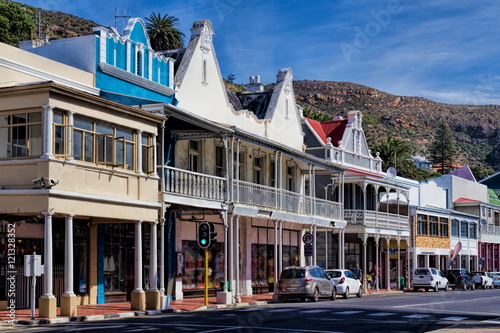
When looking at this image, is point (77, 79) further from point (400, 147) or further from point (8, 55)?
point (400, 147)

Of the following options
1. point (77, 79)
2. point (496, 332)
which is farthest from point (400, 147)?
point (496, 332)

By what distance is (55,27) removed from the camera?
4033 inches

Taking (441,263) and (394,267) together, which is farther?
(441,263)

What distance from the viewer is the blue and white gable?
1134 inches

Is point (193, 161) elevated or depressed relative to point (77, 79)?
depressed

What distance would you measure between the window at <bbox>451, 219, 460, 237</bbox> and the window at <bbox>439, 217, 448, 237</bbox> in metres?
2.10

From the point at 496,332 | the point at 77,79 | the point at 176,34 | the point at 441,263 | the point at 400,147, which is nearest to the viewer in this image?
the point at 496,332

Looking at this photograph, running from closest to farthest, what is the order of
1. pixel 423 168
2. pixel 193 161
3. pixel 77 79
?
pixel 77 79 → pixel 193 161 → pixel 423 168

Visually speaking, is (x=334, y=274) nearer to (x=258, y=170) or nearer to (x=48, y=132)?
(x=258, y=170)

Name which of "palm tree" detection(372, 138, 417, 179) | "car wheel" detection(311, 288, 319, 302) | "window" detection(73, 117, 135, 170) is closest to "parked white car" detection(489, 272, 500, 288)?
"palm tree" detection(372, 138, 417, 179)

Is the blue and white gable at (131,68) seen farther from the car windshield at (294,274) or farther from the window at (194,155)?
the car windshield at (294,274)

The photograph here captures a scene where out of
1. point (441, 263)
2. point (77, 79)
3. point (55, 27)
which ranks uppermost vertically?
point (55, 27)

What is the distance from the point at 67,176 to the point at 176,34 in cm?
5503

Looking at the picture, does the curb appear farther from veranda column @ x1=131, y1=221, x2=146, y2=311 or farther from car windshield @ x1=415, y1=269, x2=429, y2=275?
car windshield @ x1=415, y1=269, x2=429, y2=275
